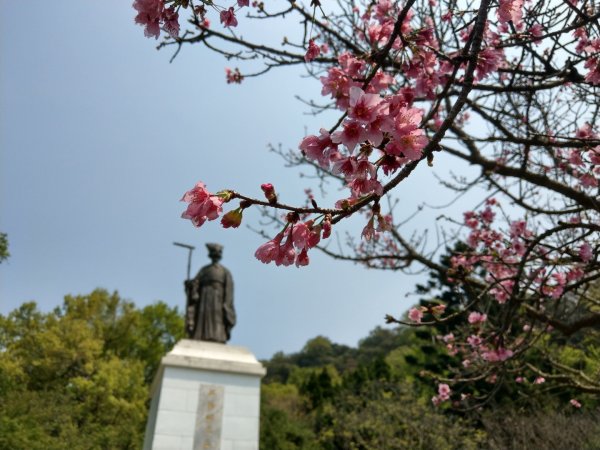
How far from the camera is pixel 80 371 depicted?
19.2 m

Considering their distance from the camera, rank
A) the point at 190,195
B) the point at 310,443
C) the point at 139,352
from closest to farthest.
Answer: the point at 190,195
the point at 310,443
the point at 139,352

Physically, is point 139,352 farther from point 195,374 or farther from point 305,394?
point 195,374

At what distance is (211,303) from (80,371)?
1597 centimetres

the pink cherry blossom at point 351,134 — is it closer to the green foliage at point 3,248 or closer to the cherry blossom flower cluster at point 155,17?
the cherry blossom flower cluster at point 155,17

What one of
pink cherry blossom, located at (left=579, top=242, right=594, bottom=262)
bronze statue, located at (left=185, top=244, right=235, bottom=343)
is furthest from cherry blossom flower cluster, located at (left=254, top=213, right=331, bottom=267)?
bronze statue, located at (left=185, top=244, right=235, bottom=343)

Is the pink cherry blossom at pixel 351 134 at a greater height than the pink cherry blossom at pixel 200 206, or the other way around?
the pink cherry blossom at pixel 351 134

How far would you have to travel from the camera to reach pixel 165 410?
511 centimetres

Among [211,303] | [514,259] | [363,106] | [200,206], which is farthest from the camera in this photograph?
[211,303]

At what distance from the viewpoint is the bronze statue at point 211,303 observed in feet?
21.1

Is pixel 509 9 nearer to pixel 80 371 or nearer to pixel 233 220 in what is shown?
pixel 233 220

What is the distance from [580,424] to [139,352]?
21337mm

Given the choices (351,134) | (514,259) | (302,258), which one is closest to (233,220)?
(302,258)

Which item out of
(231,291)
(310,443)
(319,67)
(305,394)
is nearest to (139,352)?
(305,394)

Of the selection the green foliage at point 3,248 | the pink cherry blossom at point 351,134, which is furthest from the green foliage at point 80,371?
the pink cherry blossom at point 351,134
